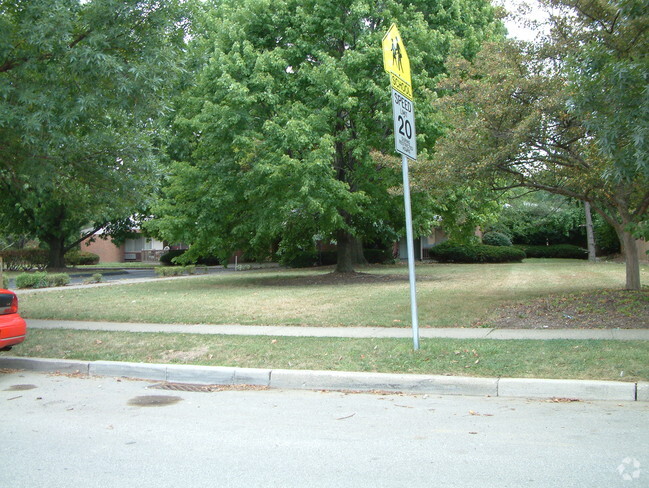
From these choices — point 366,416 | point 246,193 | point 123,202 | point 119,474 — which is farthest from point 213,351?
point 246,193

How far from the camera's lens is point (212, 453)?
4.70m

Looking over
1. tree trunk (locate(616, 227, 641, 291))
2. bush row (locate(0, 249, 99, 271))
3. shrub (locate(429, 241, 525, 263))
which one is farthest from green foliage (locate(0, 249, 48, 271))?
tree trunk (locate(616, 227, 641, 291))

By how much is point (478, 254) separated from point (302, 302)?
21322 millimetres

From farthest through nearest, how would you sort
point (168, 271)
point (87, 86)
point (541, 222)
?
point (541, 222), point (168, 271), point (87, 86)

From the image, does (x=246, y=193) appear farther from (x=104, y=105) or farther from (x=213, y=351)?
(x=213, y=351)

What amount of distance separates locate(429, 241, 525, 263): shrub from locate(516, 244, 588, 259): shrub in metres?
4.30

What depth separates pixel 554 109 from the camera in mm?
10445

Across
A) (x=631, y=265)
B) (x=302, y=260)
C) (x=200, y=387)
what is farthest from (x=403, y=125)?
(x=302, y=260)

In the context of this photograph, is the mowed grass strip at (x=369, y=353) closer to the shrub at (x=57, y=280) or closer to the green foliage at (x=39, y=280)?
the green foliage at (x=39, y=280)

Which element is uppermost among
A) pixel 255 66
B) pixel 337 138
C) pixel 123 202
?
pixel 255 66

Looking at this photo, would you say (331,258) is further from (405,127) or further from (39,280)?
(405,127)

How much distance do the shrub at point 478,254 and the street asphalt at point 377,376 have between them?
23.9 m

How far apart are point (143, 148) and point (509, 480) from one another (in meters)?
10.5

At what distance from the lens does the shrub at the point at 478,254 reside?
32750mm
